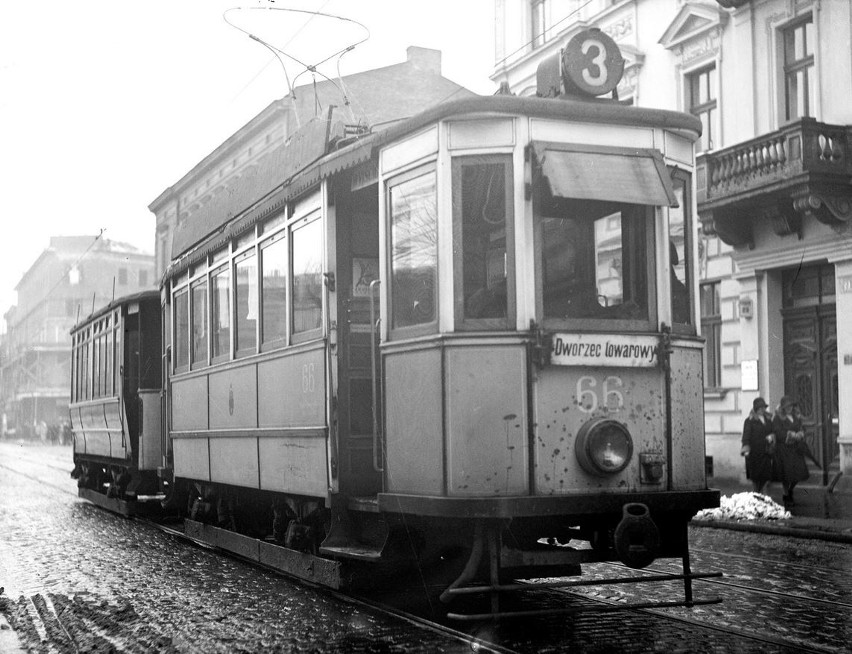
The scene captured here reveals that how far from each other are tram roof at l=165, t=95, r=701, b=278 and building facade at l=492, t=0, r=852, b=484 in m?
7.78

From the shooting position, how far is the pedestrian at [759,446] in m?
16.0

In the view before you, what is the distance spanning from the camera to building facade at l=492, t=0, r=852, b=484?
17.2 m

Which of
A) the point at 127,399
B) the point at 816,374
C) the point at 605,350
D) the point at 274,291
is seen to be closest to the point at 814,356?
the point at 816,374

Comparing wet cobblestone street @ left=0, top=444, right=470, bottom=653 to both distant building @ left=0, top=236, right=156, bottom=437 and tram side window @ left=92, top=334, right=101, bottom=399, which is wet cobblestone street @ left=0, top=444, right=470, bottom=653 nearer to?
tram side window @ left=92, top=334, right=101, bottom=399

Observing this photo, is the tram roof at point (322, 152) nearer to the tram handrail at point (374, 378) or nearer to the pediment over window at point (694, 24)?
the tram handrail at point (374, 378)

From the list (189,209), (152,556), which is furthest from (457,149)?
(189,209)

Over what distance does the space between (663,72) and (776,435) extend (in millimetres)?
8419

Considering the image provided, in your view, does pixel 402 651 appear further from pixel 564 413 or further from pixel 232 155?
pixel 232 155

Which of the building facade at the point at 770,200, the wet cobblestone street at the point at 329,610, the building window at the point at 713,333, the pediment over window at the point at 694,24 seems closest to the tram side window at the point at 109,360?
the wet cobblestone street at the point at 329,610

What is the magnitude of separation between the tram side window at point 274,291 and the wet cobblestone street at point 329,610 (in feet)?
6.36

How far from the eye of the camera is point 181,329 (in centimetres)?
1248

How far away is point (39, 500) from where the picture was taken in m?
19.9

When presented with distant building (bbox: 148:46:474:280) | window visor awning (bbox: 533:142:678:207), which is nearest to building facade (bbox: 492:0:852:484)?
window visor awning (bbox: 533:142:678:207)

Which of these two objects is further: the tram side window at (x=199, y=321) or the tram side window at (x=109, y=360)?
the tram side window at (x=109, y=360)
